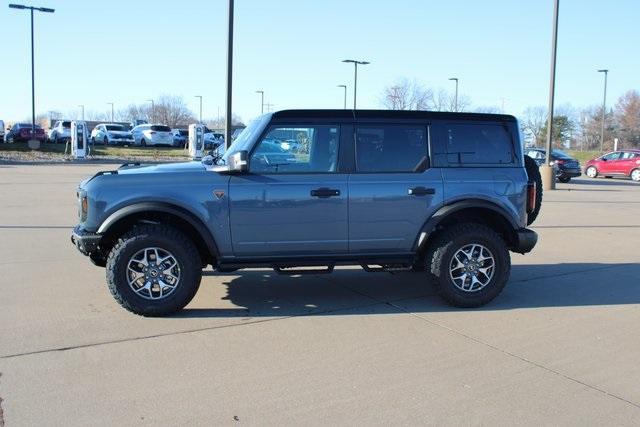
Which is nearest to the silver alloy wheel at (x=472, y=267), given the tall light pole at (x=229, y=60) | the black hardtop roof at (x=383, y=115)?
the black hardtop roof at (x=383, y=115)

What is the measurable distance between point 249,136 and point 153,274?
160cm

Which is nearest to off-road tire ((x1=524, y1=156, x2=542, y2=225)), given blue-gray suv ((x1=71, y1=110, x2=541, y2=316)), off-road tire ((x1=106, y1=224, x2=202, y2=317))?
blue-gray suv ((x1=71, y1=110, x2=541, y2=316))

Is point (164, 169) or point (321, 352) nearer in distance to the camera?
point (321, 352)

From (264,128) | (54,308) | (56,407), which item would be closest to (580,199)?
(264,128)

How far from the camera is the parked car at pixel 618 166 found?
99.8ft

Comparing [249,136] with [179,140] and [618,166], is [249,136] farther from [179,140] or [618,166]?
[179,140]

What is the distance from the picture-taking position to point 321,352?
473 cm

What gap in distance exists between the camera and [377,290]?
22.1 ft

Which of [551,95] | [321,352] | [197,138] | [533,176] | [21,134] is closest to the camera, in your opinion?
[321,352]

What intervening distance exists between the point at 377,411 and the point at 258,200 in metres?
2.50

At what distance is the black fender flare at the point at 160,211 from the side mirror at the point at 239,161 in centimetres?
59

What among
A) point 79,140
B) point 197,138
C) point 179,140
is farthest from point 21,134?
point 197,138

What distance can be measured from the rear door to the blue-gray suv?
11 mm

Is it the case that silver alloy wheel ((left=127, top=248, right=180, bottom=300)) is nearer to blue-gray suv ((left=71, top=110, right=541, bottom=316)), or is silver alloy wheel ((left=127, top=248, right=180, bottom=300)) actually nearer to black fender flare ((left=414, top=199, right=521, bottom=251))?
blue-gray suv ((left=71, top=110, right=541, bottom=316))
